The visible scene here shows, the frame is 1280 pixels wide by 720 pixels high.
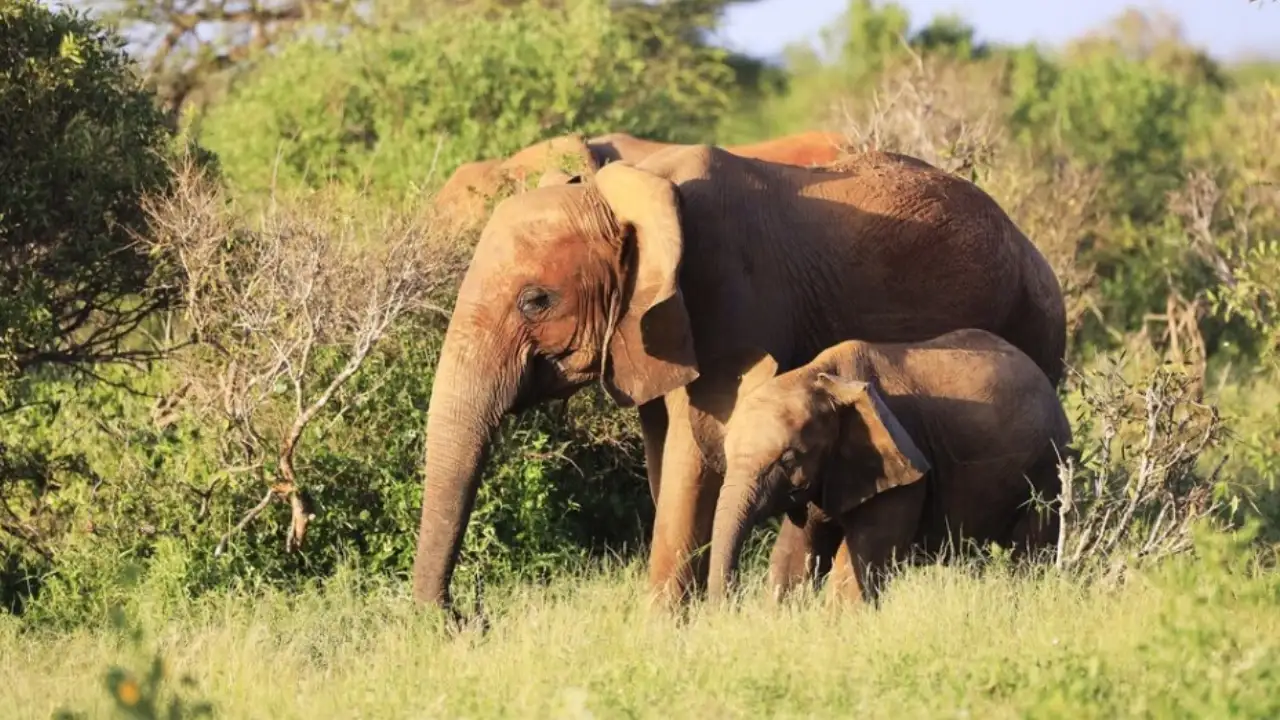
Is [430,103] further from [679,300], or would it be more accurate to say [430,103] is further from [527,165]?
[679,300]

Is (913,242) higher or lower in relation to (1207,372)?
higher

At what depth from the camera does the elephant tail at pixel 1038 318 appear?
9516 mm

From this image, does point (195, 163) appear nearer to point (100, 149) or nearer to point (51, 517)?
point (100, 149)

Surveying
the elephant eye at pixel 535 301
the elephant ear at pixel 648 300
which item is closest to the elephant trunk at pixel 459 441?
the elephant eye at pixel 535 301

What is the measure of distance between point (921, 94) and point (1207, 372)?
3.17m

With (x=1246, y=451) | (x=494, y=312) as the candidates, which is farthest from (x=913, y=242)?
(x=1246, y=451)

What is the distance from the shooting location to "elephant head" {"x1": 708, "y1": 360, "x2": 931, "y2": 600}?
7973 mm

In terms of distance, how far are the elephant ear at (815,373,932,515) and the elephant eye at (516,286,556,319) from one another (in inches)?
39.7

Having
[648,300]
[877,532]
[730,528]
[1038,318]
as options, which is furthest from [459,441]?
[1038,318]

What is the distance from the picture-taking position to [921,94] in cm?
1658

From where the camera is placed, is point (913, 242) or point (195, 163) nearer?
point (913, 242)

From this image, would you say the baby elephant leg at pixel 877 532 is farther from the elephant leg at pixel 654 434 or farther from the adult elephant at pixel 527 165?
the adult elephant at pixel 527 165

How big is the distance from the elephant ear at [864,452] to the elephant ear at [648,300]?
1.77 ft

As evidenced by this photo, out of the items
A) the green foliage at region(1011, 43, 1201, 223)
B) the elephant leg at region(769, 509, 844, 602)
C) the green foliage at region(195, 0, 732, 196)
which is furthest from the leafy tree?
the green foliage at region(1011, 43, 1201, 223)
